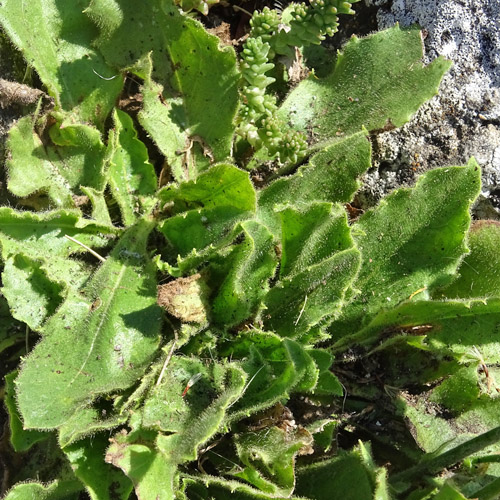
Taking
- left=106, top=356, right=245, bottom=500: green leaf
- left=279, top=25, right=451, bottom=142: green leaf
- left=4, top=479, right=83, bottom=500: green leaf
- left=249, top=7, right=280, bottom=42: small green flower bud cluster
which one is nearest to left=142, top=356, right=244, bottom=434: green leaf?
left=106, top=356, right=245, bottom=500: green leaf

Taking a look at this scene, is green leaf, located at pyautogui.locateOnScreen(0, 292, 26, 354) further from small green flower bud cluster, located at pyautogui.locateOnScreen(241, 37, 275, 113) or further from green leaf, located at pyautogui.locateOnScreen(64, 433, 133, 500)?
small green flower bud cluster, located at pyautogui.locateOnScreen(241, 37, 275, 113)

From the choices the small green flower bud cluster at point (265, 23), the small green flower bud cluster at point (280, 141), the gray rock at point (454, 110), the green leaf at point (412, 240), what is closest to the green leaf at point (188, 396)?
the green leaf at point (412, 240)

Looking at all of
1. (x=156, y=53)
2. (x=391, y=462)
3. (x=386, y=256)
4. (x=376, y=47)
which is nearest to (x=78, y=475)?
(x=391, y=462)

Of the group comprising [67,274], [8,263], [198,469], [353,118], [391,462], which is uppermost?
[8,263]

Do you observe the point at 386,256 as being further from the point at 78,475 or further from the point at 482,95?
the point at 78,475

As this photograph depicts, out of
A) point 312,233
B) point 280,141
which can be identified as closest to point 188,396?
point 312,233

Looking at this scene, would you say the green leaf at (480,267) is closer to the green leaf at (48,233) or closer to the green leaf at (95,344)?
the green leaf at (95,344)
